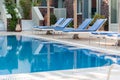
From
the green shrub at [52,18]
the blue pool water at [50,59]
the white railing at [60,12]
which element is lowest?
the blue pool water at [50,59]

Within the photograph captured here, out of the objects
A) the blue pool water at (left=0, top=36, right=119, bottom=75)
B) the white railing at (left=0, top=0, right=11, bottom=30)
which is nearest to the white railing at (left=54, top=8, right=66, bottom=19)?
the white railing at (left=0, top=0, right=11, bottom=30)

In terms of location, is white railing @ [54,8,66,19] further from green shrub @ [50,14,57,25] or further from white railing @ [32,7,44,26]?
white railing @ [32,7,44,26]

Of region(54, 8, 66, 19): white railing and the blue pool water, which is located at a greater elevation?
region(54, 8, 66, 19): white railing

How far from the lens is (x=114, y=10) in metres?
21.4

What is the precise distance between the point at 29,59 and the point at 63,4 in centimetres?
1950

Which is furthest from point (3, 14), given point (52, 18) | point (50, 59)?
point (50, 59)

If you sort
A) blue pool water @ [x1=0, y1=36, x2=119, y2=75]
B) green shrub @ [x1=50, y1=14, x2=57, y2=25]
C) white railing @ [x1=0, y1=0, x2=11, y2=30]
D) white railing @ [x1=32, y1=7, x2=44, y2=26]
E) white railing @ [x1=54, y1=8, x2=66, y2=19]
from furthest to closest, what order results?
white railing @ [x1=54, y1=8, x2=66, y2=19] < white railing @ [x1=32, y1=7, x2=44, y2=26] < green shrub @ [x1=50, y1=14, x2=57, y2=25] < white railing @ [x1=0, y1=0, x2=11, y2=30] < blue pool water @ [x1=0, y1=36, x2=119, y2=75]

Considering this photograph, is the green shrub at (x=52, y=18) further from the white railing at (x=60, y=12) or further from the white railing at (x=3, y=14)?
the white railing at (x=3, y=14)

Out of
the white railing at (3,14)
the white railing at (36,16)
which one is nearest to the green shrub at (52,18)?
the white railing at (36,16)

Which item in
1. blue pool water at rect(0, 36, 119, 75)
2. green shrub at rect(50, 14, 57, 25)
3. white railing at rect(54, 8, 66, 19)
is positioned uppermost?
white railing at rect(54, 8, 66, 19)

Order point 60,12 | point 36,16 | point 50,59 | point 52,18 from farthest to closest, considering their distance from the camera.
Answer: point 60,12 → point 36,16 → point 52,18 → point 50,59

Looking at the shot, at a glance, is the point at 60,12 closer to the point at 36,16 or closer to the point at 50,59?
the point at 36,16

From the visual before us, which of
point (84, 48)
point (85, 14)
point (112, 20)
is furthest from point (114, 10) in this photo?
point (84, 48)

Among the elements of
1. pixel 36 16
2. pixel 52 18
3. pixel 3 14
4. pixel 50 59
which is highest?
pixel 3 14
